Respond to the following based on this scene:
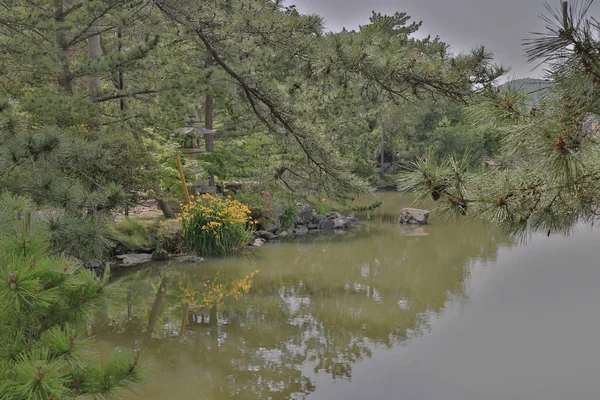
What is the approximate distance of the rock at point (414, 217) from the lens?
11.8m

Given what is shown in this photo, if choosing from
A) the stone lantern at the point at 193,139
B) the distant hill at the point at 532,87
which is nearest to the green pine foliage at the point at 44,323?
the distant hill at the point at 532,87

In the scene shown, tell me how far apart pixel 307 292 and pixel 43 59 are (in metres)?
3.92

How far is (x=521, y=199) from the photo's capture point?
2.53m

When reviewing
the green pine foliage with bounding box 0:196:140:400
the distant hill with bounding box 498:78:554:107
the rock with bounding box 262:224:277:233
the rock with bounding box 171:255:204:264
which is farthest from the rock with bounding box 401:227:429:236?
the green pine foliage with bounding box 0:196:140:400

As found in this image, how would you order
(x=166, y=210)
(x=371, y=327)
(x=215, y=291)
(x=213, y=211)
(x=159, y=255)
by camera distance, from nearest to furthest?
(x=371, y=327) < (x=215, y=291) < (x=159, y=255) < (x=213, y=211) < (x=166, y=210)

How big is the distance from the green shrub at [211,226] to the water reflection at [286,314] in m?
0.50

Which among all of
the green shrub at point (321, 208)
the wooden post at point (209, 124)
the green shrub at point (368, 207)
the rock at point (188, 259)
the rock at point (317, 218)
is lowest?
the rock at point (188, 259)

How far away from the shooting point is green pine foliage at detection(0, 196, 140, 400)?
5.08 ft

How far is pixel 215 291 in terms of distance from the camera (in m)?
6.28

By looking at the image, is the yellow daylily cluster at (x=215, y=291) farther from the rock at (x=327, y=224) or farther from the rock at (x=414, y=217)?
the rock at (x=414, y=217)

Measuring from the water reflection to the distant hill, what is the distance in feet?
6.20

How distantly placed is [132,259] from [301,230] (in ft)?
13.3

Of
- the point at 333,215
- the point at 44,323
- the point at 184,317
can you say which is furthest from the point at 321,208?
the point at 44,323

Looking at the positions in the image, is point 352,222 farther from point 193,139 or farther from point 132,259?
point 132,259
